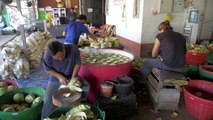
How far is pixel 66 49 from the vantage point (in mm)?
2309

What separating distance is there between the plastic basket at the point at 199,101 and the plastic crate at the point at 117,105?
85cm

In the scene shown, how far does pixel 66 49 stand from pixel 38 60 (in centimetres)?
255

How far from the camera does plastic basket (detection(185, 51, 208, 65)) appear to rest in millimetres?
3926

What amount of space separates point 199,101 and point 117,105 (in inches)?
44.3

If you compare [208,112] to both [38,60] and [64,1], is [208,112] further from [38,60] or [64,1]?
[64,1]

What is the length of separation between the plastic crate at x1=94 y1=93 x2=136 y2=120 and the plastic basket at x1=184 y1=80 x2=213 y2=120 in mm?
849

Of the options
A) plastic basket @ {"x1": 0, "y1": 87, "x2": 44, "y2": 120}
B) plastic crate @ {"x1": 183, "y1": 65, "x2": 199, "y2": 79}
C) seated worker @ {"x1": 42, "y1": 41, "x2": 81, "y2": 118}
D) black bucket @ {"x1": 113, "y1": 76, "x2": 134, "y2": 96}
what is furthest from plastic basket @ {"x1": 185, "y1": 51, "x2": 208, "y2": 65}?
plastic basket @ {"x1": 0, "y1": 87, "x2": 44, "y2": 120}

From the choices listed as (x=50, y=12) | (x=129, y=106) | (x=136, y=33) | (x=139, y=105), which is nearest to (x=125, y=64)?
(x=129, y=106)

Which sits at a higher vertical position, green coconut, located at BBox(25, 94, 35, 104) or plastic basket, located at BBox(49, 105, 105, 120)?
green coconut, located at BBox(25, 94, 35, 104)

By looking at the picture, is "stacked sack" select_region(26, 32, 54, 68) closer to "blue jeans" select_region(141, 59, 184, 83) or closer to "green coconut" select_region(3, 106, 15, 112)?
"blue jeans" select_region(141, 59, 184, 83)

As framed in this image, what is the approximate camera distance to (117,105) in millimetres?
2432

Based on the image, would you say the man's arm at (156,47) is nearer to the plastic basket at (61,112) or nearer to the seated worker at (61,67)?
the seated worker at (61,67)

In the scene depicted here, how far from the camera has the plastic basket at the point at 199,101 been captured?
95.3 inches

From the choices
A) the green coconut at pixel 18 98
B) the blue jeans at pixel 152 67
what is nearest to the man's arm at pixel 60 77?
the green coconut at pixel 18 98
